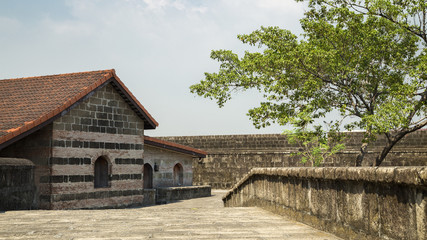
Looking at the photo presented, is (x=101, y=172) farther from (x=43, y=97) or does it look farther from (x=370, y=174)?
(x=370, y=174)

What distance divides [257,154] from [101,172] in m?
12.0

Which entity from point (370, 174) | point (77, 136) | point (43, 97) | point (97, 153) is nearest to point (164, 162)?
point (97, 153)

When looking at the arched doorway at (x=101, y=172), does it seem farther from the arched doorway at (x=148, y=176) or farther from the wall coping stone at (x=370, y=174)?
the wall coping stone at (x=370, y=174)

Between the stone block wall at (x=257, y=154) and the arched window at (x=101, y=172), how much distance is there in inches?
455

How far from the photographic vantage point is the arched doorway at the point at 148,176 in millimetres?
20500

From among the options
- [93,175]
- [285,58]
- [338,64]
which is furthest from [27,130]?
[338,64]

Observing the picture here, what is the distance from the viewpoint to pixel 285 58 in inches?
703

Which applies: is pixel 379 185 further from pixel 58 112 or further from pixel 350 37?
pixel 350 37

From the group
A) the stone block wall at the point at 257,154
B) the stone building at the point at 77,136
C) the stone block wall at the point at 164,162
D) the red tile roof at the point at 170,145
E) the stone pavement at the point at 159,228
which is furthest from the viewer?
the stone block wall at the point at 257,154

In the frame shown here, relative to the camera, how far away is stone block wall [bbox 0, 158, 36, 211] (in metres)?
10.4

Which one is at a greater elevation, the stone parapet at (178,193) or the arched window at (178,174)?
the arched window at (178,174)

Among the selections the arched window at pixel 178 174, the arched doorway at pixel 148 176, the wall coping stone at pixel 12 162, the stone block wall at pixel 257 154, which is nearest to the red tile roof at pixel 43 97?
the wall coping stone at pixel 12 162

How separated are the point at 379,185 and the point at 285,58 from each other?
13.7 metres

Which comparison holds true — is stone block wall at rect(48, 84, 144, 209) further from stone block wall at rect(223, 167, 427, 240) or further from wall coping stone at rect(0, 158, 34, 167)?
stone block wall at rect(223, 167, 427, 240)
